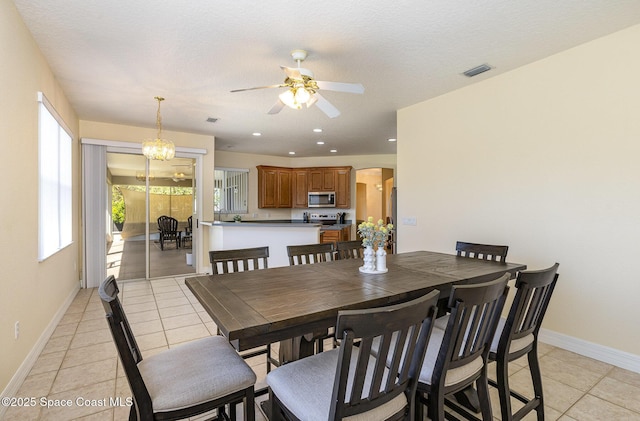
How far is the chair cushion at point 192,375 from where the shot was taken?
4.07ft

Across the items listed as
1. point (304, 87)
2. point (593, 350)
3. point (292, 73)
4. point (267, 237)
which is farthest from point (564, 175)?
point (267, 237)

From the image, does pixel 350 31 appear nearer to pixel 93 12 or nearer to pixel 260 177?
pixel 93 12

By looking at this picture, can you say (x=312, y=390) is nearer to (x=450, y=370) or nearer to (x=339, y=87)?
(x=450, y=370)

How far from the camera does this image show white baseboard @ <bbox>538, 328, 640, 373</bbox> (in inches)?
94.0

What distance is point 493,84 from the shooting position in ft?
10.4

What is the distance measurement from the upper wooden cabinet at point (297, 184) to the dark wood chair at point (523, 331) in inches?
231

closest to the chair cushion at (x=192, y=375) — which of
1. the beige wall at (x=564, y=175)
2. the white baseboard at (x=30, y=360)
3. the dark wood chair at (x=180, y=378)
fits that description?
the dark wood chair at (x=180, y=378)

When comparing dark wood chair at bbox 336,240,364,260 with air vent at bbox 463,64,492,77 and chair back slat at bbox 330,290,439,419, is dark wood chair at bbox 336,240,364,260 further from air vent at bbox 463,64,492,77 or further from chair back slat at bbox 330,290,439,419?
air vent at bbox 463,64,492,77

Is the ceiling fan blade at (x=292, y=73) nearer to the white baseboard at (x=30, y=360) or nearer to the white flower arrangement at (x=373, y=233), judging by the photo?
the white flower arrangement at (x=373, y=233)

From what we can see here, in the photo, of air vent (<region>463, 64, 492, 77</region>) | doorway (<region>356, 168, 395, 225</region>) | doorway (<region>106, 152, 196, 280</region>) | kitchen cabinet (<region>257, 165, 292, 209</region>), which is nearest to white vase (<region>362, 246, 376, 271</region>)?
air vent (<region>463, 64, 492, 77</region>)

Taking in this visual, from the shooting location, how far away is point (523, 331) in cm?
171

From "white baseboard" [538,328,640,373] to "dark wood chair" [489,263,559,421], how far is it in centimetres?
125

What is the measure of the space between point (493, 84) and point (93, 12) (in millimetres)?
3516

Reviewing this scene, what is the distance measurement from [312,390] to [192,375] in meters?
0.54
